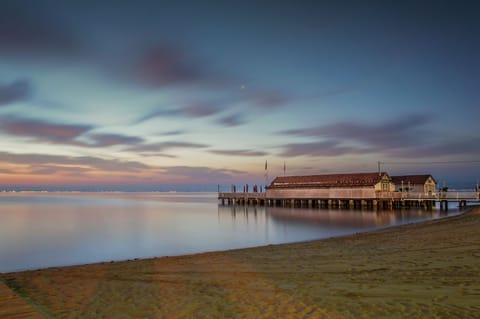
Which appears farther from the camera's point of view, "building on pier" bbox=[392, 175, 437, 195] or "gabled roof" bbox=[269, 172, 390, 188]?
"building on pier" bbox=[392, 175, 437, 195]

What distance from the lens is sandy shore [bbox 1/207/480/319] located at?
6277 millimetres

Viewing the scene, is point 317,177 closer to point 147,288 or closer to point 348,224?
point 348,224

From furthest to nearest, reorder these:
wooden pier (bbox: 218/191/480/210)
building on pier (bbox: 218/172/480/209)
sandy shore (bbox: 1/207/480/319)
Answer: building on pier (bbox: 218/172/480/209) < wooden pier (bbox: 218/191/480/210) < sandy shore (bbox: 1/207/480/319)

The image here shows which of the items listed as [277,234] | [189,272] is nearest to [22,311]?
[189,272]

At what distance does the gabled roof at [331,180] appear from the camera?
51.3 meters

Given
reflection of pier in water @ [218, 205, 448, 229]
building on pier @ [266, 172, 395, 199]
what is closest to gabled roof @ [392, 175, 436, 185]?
building on pier @ [266, 172, 395, 199]

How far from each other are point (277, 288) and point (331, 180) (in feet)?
160

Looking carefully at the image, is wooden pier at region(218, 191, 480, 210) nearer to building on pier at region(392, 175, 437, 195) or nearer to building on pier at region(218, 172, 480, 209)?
building on pier at region(218, 172, 480, 209)

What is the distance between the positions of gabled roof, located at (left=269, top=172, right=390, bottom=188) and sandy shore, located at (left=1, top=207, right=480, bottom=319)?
134ft

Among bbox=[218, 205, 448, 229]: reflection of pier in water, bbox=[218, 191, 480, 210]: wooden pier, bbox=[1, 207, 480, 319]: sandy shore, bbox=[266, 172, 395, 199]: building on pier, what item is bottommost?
bbox=[218, 205, 448, 229]: reflection of pier in water

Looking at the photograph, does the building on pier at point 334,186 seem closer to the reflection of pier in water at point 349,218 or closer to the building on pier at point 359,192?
the building on pier at point 359,192

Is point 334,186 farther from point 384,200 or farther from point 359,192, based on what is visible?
point 384,200

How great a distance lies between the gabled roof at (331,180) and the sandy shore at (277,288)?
4096cm

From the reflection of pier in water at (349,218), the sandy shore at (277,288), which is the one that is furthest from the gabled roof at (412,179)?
the sandy shore at (277,288)
